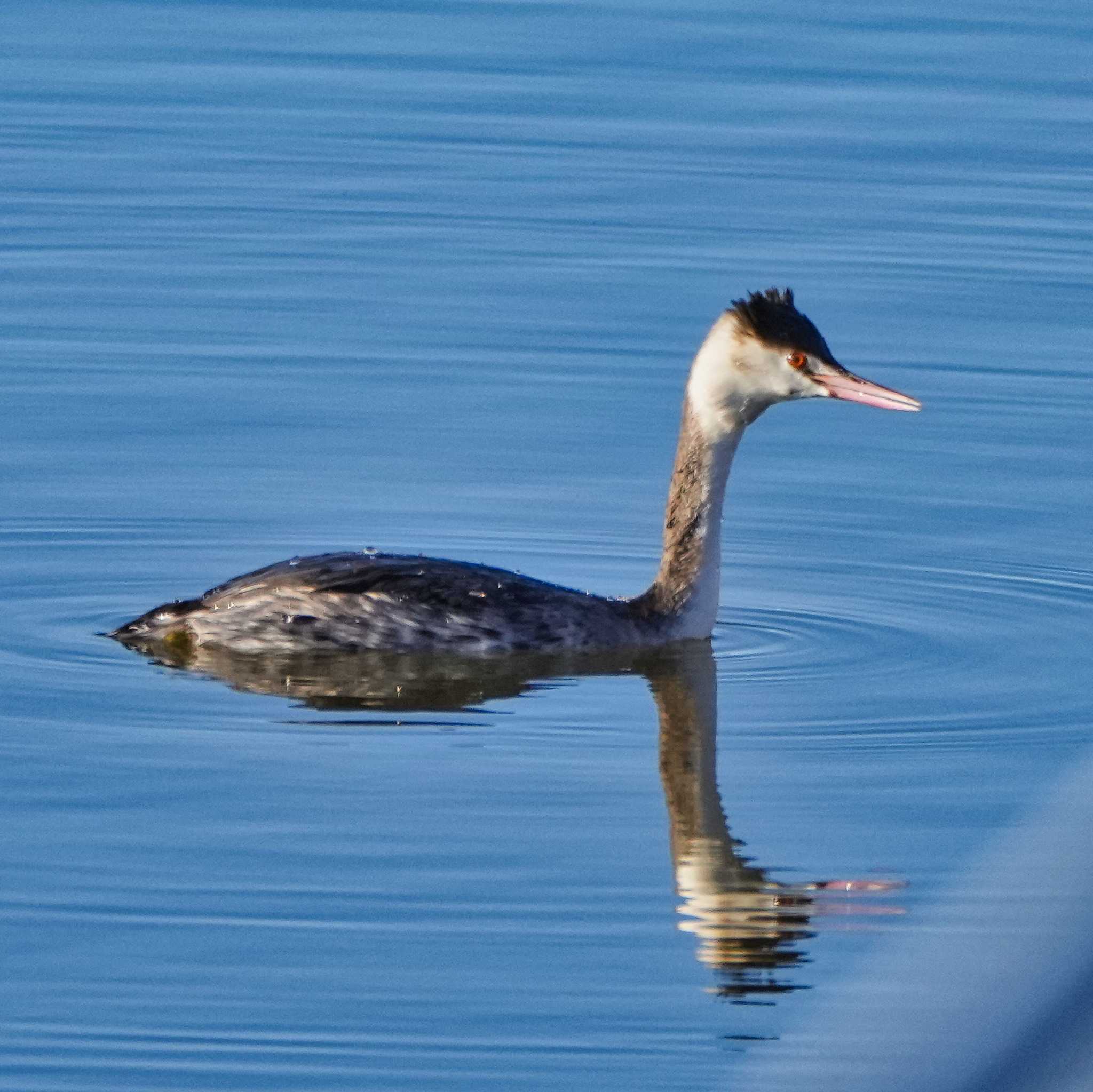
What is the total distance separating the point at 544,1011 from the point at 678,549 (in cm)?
378

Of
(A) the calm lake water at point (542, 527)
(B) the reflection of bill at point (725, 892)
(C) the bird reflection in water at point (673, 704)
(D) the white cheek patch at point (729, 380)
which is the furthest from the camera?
(D) the white cheek patch at point (729, 380)

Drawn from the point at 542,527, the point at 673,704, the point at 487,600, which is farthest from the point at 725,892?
the point at 542,527

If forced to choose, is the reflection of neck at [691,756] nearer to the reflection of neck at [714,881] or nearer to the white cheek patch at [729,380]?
the reflection of neck at [714,881]

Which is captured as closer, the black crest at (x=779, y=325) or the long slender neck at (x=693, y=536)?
the black crest at (x=779, y=325)

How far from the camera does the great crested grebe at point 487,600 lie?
27.0 feet

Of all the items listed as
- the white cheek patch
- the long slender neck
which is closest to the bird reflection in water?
the long slender neck

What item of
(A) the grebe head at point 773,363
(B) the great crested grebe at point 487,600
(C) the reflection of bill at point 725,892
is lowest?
(C) the reflection of bill at point 725,892

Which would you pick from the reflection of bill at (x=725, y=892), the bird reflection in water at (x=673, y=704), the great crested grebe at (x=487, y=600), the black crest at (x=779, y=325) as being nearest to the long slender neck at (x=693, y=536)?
the great crested grebe at (x=487, y=600)

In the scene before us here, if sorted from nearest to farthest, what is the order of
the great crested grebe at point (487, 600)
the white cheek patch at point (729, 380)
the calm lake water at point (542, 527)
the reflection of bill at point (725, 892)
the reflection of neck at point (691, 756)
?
the calm lake water at point (542, 527), the reflection of bill at point (725, 892), the reflection of neck at point (691, 756), the great crested grebe at point (487, 600), the white cheek patch at point (729, 380)

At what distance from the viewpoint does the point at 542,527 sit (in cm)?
984

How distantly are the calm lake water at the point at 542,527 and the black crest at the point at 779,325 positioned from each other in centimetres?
107

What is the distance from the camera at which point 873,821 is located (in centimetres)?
668

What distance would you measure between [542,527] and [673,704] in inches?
78.6

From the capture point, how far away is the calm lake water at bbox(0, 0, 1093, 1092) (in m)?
5.12
